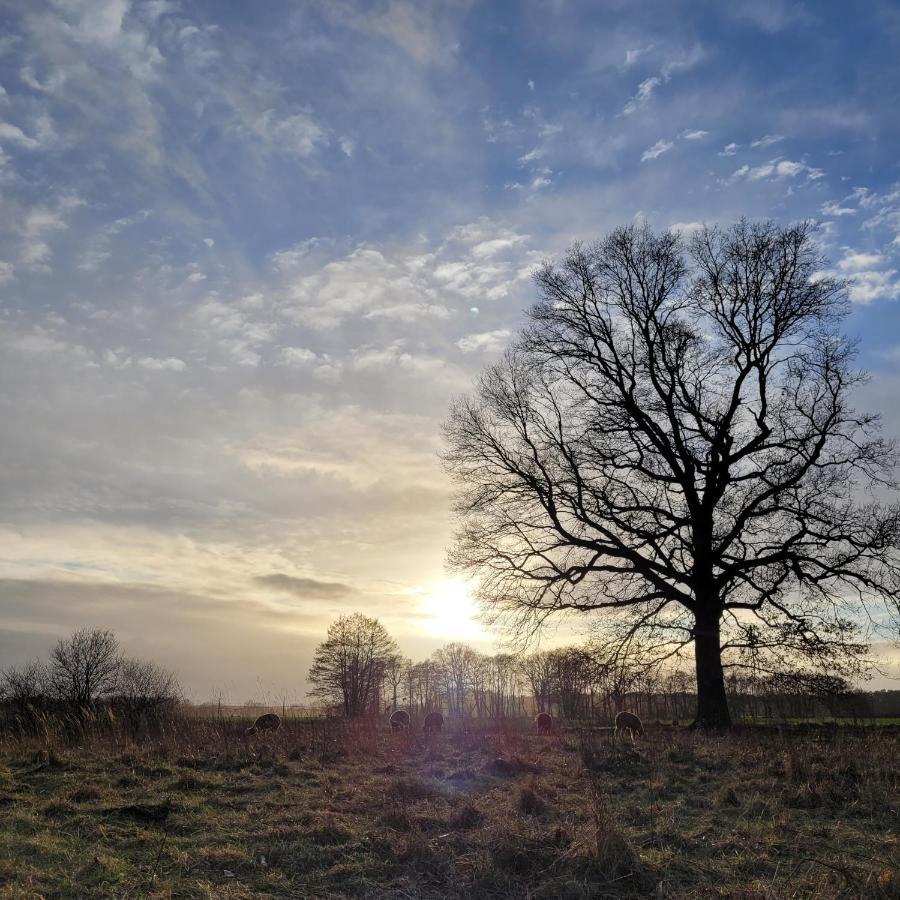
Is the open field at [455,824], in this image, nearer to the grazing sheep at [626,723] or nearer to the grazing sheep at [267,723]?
the grazing sheep at [626,723]

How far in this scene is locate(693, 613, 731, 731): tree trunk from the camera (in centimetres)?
1688

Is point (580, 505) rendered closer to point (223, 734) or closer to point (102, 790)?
point (223, 734)

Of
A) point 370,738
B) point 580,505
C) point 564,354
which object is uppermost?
point 564,354

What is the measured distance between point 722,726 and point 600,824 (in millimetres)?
12196

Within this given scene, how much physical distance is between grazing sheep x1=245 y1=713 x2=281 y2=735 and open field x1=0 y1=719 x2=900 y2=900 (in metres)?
5.04

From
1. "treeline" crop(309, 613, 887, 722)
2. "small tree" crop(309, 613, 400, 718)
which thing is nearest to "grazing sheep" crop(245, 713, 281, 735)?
"treeline" crop(309, 613, 887, 722)

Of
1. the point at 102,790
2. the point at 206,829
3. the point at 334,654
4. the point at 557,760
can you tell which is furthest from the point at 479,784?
the point at 334,654

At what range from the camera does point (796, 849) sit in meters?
5.90

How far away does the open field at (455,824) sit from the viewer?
541cm

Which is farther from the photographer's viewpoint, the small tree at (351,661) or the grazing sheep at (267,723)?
the small tree at (351,661)

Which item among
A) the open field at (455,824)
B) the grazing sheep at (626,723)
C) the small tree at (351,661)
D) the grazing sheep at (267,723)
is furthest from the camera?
the small tree at (351,661)

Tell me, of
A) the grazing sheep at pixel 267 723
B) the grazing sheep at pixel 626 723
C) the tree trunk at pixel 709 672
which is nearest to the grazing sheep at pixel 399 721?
the grazing sheep at pixel 267 723

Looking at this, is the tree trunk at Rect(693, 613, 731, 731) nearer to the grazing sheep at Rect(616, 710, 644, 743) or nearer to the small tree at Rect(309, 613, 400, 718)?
the grazing sheep at Rect(616, 710, 644, 743)

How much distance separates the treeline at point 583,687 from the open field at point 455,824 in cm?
530
